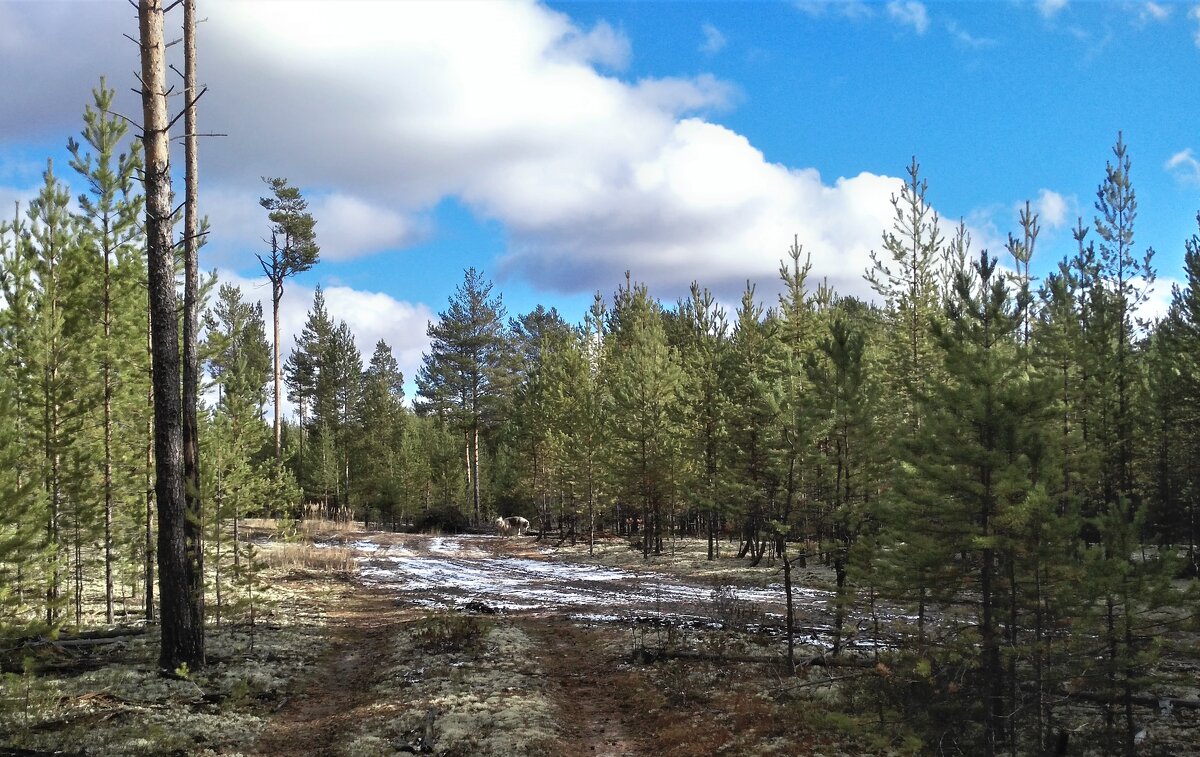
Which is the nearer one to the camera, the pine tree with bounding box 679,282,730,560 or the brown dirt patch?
the brown dirt patch

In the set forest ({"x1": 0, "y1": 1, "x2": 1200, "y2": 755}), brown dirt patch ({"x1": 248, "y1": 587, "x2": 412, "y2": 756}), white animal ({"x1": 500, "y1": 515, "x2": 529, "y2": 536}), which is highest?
forest ({"x1": 0, "y1": 1, "x2": 1200, "y2": 755})

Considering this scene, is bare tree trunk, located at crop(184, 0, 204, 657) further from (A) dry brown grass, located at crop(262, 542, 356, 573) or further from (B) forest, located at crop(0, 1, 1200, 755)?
(A) dry brown grass, located at crop(262, 542, 356, 573)

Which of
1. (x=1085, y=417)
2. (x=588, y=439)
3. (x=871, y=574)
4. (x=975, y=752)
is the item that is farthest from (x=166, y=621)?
(x=1085, y=417)

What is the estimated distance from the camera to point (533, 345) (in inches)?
2977

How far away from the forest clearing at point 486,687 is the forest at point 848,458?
70 centimetres

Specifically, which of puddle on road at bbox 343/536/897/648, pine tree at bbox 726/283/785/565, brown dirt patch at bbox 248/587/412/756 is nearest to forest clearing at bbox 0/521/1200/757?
brown dirt patch at bbox 248/587/412/756

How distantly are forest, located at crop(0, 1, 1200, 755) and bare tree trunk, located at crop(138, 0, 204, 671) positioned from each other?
55cm

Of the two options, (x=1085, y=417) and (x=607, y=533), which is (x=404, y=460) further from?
(x=1085, y=417)

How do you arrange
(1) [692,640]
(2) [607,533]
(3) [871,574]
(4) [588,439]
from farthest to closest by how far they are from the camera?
(2) [607,533]
(4) [588,439]
(1) [692,640]
(3) [871,574]

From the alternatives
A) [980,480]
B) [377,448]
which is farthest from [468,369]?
[980,480]

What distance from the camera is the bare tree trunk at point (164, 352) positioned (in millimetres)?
10750

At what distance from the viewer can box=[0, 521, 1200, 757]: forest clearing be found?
8703 mm

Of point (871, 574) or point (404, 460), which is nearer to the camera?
point (871, 574)

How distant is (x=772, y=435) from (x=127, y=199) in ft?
64.4
